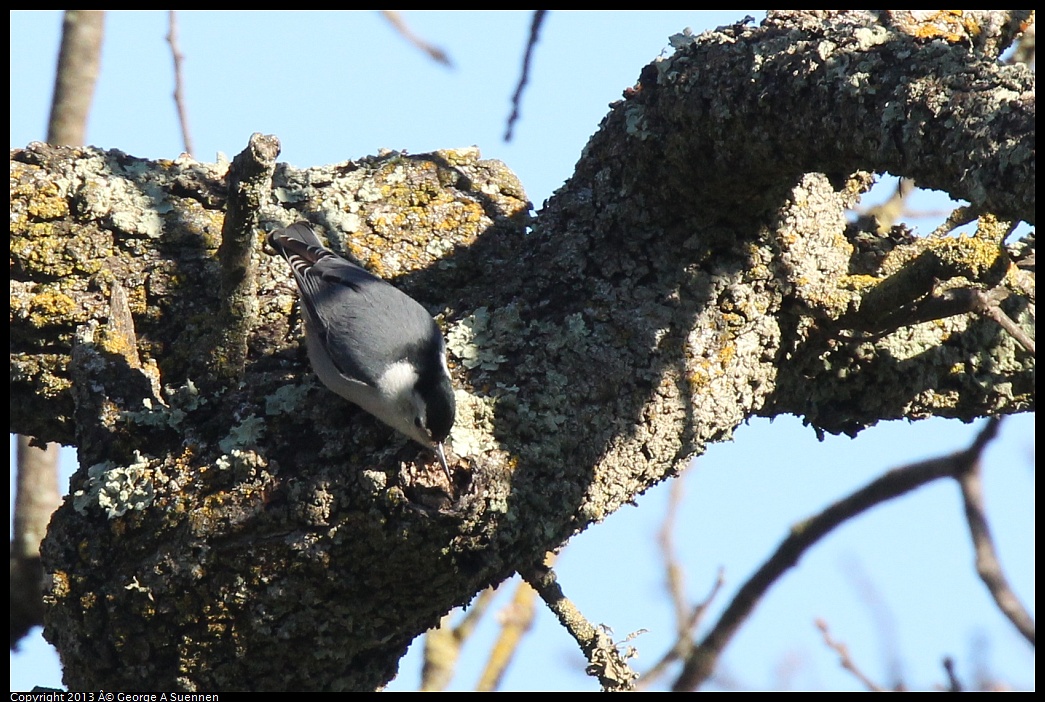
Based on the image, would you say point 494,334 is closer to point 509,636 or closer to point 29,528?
point 509,636

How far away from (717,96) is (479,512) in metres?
0.96

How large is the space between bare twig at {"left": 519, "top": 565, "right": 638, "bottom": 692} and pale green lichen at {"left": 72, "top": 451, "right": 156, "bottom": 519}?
0.79 metres

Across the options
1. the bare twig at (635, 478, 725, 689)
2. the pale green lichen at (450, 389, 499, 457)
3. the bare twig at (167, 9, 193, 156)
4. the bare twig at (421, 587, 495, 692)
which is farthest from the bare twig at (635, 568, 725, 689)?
the bare twig at (167, 9, 193, 156)

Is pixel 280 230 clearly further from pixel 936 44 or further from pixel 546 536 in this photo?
pixel 936 44

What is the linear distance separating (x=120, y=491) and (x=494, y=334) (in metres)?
0.82

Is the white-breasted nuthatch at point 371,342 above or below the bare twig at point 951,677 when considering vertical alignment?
above

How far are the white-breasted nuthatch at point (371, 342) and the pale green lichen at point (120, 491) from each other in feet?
1.33

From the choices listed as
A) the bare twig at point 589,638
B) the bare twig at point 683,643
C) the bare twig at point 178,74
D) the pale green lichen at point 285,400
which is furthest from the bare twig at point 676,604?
the bare twig at point 178,74

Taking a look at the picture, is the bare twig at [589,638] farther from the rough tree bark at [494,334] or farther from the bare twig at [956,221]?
the bare twig at [956,221]

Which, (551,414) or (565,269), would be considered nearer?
(551,414)

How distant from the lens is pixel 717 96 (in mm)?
2100

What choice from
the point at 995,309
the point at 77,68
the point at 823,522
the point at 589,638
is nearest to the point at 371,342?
the point at 589,638

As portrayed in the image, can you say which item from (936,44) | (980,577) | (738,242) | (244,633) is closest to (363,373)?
(244,633)

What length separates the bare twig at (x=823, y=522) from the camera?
2629 millimetres
